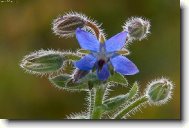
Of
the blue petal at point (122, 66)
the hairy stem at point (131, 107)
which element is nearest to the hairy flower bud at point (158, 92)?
the hairy stem at point (131, 107)

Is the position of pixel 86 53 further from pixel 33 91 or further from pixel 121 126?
pixel 33 91

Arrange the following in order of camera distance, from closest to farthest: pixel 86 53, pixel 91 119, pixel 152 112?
pixel 86 53, pixel 91 119, pixel 152 112

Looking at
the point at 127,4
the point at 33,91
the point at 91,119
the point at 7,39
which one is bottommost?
the point at 91,119

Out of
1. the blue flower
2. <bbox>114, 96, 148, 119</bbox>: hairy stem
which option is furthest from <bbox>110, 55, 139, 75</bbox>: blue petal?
<bbox>114, 96, 148, 119</bbox>: hairy stem

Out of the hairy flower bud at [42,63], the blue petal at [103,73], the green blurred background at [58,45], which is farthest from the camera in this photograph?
the green blurred background at [58,45]

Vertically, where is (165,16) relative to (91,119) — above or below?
above

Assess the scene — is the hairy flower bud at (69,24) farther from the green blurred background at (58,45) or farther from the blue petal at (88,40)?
the green blurred background at (58,45)

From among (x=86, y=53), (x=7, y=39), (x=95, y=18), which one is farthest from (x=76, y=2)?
(x=86, y=53)
